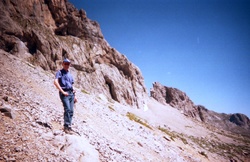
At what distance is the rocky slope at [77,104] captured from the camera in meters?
5.52

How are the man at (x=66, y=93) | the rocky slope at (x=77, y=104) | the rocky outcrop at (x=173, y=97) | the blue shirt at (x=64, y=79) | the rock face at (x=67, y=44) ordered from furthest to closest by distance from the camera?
the rocky outcrop at (x=173, y=97) < the rock face at (x=67, y=44) < the blue shirt at (x=64, y=79) < the man at (x=66, y=93) < the rocky slope at (x=77, y=104)

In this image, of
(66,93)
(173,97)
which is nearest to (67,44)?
(66,93)

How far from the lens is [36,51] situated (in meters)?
33.4

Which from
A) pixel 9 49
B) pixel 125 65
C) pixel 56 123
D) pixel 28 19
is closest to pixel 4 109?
pixel 56 123

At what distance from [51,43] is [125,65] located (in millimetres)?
29172

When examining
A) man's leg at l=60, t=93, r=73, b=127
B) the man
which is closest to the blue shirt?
the man

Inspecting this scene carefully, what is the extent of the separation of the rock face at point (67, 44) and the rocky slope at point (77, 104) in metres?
0.18

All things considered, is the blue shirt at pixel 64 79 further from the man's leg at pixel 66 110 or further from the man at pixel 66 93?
the man's leg at pixel 66 110

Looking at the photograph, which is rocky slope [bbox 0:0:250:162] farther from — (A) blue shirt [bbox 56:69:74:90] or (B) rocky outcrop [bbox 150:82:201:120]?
(B) rocky outcrop [bbox 150:82:201:120]

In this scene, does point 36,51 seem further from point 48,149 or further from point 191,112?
point 191,112

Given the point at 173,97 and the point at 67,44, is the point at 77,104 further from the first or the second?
the point at 173,97

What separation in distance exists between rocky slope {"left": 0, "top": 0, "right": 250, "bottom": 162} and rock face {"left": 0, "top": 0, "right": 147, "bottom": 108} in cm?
18

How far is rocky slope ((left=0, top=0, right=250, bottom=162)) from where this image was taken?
552 centimetres

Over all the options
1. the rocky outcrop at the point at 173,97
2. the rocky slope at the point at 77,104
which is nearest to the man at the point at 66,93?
the rocky slope at the point at 77,104
